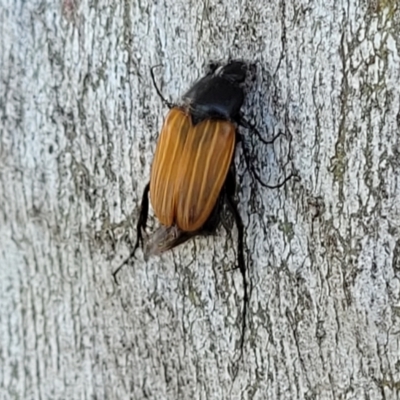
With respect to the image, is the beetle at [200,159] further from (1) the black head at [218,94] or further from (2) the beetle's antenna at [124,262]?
(2) the beetle's antenna at [124,262]

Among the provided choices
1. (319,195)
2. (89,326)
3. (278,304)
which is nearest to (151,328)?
(89,326)

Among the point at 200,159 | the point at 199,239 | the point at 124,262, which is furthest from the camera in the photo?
the point at 124,262

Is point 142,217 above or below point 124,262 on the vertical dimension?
above

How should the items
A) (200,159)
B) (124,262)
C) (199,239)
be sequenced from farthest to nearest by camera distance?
(124,262) < (199,239) < (200,159)

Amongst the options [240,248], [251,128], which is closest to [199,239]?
[240,248]

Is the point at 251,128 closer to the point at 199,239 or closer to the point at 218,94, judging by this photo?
the point at 218,94

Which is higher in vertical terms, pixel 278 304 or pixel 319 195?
pixel 319 195

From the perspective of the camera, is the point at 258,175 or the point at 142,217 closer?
the point at 258,175

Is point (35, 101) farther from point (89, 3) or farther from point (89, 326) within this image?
point (89, 326)
